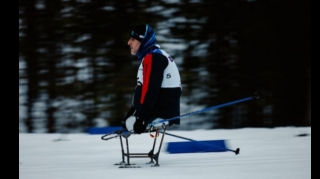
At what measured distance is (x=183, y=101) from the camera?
7.96 meters

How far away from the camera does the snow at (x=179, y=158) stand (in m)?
5.41

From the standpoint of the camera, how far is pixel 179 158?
618 cm

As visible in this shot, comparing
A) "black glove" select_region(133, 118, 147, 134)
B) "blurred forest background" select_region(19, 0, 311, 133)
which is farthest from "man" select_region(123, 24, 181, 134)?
"blurred forest background" select_region(19, 0, 311, 133)

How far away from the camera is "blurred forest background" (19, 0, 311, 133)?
7.82 metres

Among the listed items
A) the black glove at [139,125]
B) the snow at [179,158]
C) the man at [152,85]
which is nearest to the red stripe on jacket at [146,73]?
the man at [152,85]

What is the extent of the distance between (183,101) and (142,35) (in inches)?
99.9

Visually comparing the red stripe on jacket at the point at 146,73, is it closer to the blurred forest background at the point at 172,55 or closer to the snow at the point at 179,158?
the snow at the point at 179,158

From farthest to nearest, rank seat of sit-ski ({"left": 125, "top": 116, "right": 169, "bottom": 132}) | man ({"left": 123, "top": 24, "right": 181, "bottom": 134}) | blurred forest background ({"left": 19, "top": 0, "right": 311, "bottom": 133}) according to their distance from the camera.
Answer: blurred forest background ({"left": 19, "top": 0, "right": 311, "bottom": 133}) → seat of sit-ski ({"left": 125, "top": 116, "right": 169, "bottom": 132}) → man ({"left": 123, "top": 24, "right": 181, "bottom": 134})

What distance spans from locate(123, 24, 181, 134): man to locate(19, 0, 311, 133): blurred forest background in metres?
2.28

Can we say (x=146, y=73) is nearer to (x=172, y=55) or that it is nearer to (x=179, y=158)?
(x=179, y=158)

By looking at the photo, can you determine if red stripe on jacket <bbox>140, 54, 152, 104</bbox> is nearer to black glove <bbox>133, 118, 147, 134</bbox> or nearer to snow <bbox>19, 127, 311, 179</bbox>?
black glove <bbox>133, 118, 147, 134</bbox>

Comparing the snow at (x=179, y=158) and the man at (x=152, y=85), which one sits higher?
the man at (x=152, y=85)

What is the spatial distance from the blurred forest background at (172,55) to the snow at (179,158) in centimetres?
31
